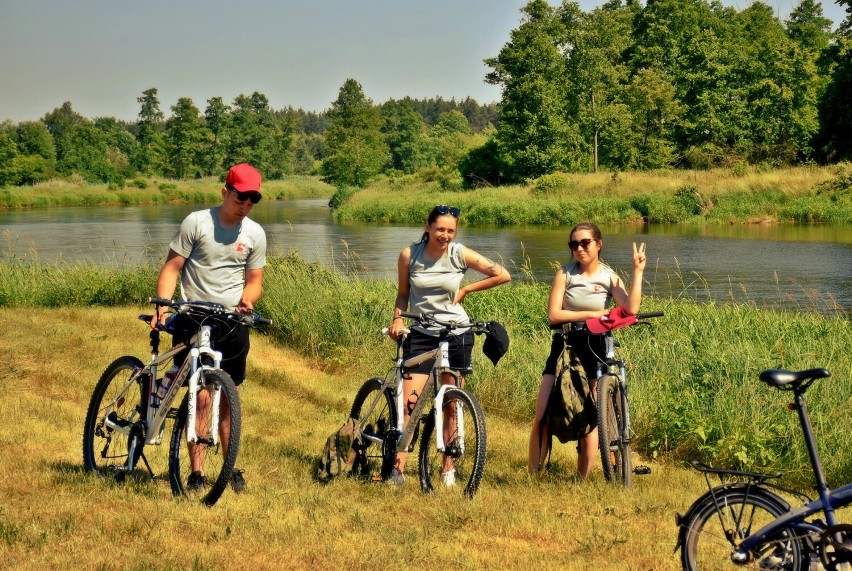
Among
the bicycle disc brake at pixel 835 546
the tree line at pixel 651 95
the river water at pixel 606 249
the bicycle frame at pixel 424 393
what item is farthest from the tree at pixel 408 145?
the bicycle disc brake at pixel 835 546

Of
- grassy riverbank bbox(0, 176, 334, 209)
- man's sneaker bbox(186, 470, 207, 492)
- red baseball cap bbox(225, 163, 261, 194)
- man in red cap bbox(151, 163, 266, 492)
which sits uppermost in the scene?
→ grassy riverbank bbox(0, 176, 334, 209)

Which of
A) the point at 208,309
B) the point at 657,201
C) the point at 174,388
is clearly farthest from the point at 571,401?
the point at 657,201

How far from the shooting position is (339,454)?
6598 millimetres

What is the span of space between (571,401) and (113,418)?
2926 mm

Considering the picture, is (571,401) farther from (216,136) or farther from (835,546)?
(216,136)

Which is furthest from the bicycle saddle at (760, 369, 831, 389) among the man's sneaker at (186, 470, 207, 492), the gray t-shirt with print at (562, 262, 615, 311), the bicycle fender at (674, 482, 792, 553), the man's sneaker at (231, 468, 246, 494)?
the man's sneaker at (231, 468, 246, 494)

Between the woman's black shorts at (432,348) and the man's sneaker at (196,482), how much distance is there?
58.7 inches

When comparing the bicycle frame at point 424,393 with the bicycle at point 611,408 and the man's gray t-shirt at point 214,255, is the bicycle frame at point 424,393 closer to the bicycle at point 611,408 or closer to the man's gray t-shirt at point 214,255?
the bicycle at point 611,408

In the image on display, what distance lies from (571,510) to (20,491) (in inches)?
130

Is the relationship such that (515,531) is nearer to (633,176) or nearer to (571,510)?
(571,510)

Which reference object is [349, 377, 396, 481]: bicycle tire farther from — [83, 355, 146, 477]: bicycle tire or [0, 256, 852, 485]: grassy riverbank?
[0, 256, 852, 485]: grassy riverbank

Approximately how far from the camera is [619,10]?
78.2m

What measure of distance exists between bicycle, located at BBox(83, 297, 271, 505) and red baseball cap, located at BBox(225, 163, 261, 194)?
705 mm

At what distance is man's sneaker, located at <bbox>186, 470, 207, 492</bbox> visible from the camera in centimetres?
577
